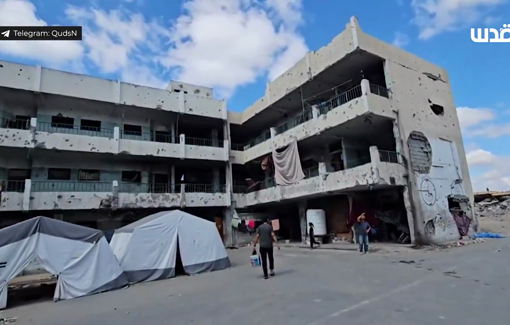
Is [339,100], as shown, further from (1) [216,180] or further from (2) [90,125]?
(2) [90,125]

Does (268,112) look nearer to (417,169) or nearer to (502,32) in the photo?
(417,169)

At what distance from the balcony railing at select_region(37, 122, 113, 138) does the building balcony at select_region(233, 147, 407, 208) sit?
1130 cm

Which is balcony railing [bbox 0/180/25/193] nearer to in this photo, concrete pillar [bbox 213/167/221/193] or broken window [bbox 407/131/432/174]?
concrete pillar [bbox 213/167/221/193]

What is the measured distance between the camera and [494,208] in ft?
89.5

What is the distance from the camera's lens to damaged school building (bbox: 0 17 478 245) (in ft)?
52.2

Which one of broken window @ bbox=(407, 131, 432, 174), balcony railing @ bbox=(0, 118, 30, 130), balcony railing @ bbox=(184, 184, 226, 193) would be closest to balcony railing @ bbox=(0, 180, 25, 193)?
balcony railing @ bbox=(0, 118, 30, 130)

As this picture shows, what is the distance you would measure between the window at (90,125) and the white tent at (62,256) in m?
13.7

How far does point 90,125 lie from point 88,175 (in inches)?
132

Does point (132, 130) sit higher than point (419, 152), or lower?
higher

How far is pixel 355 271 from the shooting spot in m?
8.81

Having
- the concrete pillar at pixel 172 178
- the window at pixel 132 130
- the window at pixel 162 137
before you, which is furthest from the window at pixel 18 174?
the concrete pillar at pixel 172 178

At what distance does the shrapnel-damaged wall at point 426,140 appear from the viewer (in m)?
15.4

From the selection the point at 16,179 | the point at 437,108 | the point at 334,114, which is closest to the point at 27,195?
the point at 16,179

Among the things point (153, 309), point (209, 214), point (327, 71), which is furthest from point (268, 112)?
point (153, 309)
